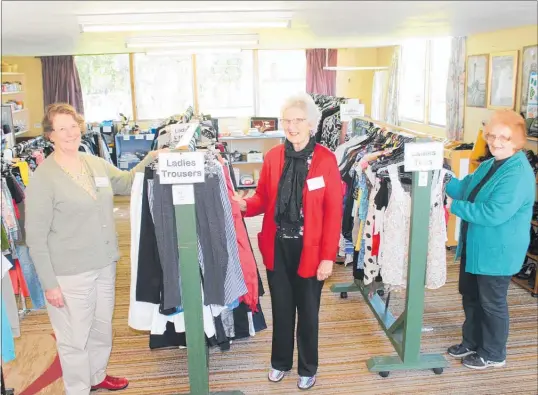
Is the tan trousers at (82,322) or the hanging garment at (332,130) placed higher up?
the hanging garment at (332,130)

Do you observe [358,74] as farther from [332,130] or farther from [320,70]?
[332,130]

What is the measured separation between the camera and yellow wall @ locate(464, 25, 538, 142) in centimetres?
527

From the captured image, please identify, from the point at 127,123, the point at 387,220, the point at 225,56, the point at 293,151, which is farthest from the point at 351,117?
the point at 225,56

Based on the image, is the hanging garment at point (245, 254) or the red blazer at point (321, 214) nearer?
the red blazer at point (321, 214)

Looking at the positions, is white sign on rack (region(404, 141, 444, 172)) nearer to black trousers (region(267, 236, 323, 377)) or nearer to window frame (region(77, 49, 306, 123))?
black trousers (region(267, 236, 323, 377))

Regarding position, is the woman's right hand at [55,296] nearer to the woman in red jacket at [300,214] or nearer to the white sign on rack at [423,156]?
the woman in red jacket at [300,214]

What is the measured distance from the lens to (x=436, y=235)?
9.91 ft

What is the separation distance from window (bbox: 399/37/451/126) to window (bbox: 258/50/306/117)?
2277 mm

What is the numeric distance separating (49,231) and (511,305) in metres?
3.57

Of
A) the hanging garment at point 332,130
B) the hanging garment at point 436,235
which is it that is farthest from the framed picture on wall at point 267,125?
the hanging garment at point 436,235

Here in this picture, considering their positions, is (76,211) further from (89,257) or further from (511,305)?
(511,305)

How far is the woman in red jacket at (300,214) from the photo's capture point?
2.61 m

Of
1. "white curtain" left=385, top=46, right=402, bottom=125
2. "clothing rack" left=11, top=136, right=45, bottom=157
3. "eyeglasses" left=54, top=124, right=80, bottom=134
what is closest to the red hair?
"eyeglasses" left=54, top=124, right=80, bottom=134

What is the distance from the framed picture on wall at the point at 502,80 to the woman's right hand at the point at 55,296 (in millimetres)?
4972
